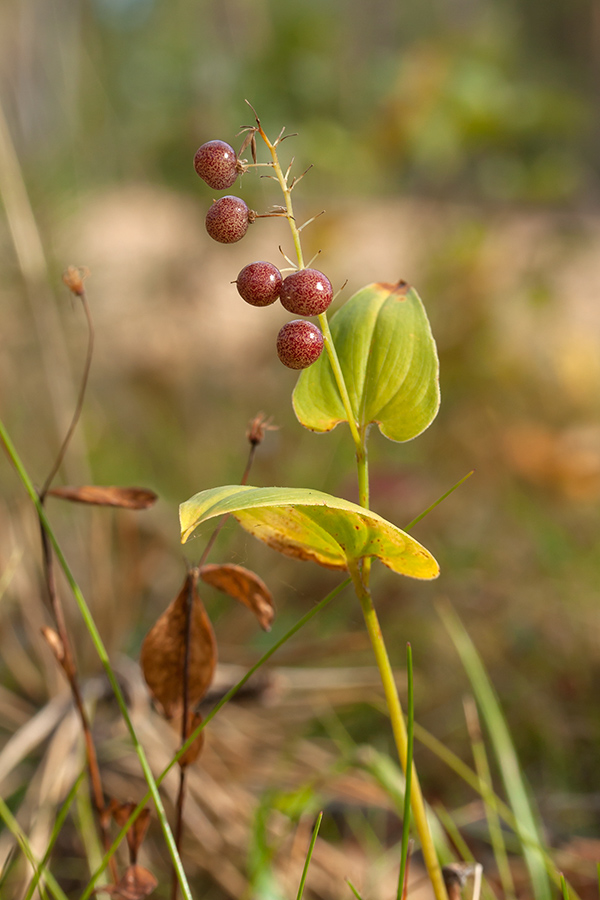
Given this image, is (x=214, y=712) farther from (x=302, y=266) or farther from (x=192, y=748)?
(x=302, y=266)

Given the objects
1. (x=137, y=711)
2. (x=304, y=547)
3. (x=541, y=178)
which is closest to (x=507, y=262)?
(x=541, y=178)

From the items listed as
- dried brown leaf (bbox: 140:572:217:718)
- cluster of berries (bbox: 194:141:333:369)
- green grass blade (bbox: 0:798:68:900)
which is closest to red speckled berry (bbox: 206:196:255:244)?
cluster of berries (bbox: 194:141:333:369)

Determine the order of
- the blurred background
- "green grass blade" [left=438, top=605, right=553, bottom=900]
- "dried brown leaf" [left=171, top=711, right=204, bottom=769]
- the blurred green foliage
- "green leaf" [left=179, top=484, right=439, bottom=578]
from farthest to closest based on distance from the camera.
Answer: the blurred green foliage < the blurred background < "green grass blade" [left=438, top=605, right=553, bottom=900] < "dried brown leaf" [left=171, top=711, right=204, bottom=769] < "green leaf" [left=179, top=484, right=439, bottom=578]

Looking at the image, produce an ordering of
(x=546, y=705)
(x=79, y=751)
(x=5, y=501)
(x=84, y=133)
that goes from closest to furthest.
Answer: (x=79, y=751)
(x=546, y=705)
(x=5, y=501)
(x=84, y=133)

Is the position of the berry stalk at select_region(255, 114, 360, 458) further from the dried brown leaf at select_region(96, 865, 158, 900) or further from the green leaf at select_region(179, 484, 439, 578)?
the dried brown leaf at select_region(96, 865, 158, 900)

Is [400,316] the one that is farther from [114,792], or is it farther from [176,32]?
[176,32]

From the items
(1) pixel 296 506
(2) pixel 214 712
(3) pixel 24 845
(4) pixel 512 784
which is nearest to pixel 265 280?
(1) pixel 296 506

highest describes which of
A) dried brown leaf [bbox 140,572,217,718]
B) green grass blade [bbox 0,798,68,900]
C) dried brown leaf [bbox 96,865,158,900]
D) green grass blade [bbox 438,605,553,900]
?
dried brown leaf [bbox 140,572,217,718]
